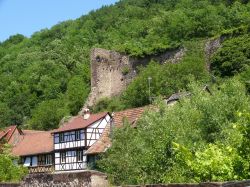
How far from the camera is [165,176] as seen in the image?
1866 cm

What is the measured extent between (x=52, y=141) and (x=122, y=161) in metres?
25.6

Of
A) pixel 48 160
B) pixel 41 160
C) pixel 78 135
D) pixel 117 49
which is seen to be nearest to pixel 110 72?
pixel 117 49

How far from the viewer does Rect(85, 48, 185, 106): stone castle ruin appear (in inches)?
2500

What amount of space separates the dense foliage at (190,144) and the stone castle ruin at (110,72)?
3207cm

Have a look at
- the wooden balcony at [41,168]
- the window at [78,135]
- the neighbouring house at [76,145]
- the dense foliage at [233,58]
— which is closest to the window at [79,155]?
the neighbouring house at [76,145]

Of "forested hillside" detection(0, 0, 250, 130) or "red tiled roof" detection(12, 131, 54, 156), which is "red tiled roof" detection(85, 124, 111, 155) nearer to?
"red tiled roof" detection(12, 131, 54, 156)

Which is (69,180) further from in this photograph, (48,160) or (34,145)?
(34,145)

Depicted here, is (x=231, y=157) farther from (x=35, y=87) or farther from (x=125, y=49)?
(x=35, y=87)

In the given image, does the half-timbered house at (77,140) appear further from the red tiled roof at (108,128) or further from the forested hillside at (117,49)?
the forested hillside at (117,49)

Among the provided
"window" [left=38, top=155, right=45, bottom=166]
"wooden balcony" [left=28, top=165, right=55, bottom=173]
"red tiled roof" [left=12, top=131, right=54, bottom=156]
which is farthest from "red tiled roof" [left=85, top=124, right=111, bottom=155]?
"window" [left=38, top=155, right=45, bottom=166]

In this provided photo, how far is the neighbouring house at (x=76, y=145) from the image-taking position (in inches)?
1591

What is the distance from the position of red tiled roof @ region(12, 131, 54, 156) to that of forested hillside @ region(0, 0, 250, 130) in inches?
365

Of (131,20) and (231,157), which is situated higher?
(131,20)

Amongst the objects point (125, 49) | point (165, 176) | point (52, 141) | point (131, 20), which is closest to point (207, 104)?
point (165, 176)
